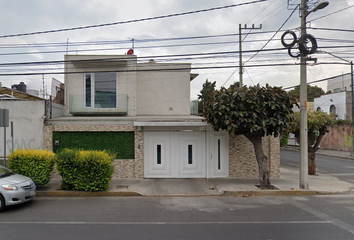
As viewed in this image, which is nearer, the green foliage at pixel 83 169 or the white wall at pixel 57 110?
the green foliage at pixel 83 169

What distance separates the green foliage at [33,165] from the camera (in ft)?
31.6

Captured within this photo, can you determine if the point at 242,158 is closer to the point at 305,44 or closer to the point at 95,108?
the point at 305,44

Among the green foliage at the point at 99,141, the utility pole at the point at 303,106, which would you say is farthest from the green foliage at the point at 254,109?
the green foliage at the point at 99,141

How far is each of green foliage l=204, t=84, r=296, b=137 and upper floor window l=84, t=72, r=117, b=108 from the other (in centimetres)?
733

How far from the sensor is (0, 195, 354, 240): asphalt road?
595 cm

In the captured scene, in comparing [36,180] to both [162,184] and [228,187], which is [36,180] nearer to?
[162,184]

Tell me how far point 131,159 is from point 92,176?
2865mm

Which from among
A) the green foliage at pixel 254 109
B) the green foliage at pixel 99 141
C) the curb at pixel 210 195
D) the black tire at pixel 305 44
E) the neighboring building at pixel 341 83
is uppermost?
the neighboring building at pixel 341 83

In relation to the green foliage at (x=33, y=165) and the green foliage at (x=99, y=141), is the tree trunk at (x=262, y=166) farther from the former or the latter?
the green foliage at (x=33, y=165)

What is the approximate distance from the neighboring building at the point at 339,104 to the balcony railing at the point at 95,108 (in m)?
27.3

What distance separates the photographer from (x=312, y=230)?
6.29m

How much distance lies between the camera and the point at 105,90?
1555 cm

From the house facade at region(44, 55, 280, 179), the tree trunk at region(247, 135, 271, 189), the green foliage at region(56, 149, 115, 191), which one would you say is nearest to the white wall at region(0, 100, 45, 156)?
the house facade at region(44, 55, 280, 179)

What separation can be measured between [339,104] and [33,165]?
115 ft
